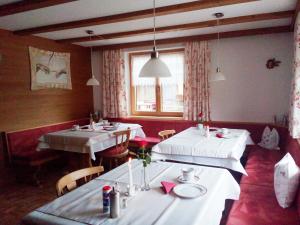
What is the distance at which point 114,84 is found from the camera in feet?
17.6

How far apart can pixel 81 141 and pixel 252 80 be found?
308 cm

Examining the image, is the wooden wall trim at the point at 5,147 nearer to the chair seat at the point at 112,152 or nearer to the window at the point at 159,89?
the chair seat at the point at 112,152

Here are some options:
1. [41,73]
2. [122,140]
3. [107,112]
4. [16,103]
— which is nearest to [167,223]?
[122,140]

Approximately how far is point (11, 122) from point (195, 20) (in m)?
3.27

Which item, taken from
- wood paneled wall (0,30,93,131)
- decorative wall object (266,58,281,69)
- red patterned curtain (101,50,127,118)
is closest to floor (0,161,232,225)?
wood paneled wall (0,30,93,131)

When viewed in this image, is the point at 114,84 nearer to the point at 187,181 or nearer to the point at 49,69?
the point at 49,69

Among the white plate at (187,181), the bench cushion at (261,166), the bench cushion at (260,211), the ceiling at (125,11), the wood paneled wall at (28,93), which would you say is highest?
the ceiling at (125,11)

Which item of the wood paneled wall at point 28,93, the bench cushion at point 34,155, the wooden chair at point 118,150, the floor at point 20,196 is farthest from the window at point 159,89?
the floor at point 20,196

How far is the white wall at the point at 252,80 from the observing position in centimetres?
414

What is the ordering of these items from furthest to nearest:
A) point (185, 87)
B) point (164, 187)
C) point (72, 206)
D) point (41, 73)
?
point (185, 87) → point (41, 73) → point (164, 187) → point (72, 206)

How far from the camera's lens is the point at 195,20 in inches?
140

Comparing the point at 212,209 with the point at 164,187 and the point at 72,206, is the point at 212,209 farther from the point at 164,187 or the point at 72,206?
the point at 72,206

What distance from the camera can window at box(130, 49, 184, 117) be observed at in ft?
16.4

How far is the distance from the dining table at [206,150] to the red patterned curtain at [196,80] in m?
1.30
